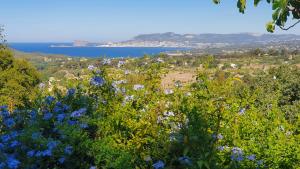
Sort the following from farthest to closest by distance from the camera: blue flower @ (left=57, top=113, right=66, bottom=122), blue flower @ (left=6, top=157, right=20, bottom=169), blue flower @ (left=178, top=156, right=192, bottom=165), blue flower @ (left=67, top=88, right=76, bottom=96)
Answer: blue flower @ (left=67, top=88, right=76, bottom=96)
blue flower @ (left=57, top=113, right=66, bottom=122)
blue flower @ (left=178, top=156, right=192, bottom=165)
blue flower @ (left=6, top=157, right=20, bottom=169)

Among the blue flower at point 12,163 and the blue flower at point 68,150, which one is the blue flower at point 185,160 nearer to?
the blue flower at point 68,150

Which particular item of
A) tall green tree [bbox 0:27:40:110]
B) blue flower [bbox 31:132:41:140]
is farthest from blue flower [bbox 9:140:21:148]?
tall green tree [bbox 0:27:40:110]

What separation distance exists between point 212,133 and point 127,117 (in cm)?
88

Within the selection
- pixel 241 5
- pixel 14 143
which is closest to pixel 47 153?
pixel 14 143

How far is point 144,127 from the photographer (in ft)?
13.5

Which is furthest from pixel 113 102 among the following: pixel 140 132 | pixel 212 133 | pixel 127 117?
pixel 212 133

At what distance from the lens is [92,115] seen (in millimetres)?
4320

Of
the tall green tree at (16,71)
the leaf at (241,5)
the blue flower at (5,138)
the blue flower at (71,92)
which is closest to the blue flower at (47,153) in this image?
the blue flower at (5,138)

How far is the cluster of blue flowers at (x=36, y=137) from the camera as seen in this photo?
11.7ft

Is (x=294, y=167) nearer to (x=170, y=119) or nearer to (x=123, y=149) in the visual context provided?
(x=170, y=119)

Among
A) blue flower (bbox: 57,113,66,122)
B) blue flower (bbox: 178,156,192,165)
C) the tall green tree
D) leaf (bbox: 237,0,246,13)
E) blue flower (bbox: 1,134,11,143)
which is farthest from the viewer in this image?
the tall green tree

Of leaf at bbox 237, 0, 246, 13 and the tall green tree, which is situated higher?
leaf at bbox 237, 0, 246, 13

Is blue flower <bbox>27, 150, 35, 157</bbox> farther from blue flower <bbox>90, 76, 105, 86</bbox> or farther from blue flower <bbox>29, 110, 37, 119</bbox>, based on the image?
blue flower <bbox>90, 76, 105, 86</bbox>

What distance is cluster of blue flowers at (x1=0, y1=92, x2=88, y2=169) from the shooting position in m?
3.57
